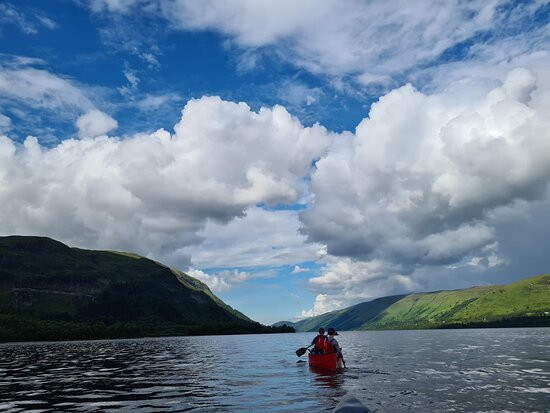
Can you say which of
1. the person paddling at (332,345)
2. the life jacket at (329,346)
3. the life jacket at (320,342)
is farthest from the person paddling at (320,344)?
the person paddling at (332,345)

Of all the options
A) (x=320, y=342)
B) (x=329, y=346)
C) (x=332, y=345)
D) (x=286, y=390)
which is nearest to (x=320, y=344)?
(x=320, y=342)

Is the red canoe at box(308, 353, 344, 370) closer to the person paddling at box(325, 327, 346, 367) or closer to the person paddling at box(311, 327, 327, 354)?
the person paddling at box(325, 327, 346, 367)

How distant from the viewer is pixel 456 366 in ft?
181

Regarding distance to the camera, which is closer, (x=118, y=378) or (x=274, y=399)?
(x=274, y=399)

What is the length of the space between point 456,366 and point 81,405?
4315 centimetres

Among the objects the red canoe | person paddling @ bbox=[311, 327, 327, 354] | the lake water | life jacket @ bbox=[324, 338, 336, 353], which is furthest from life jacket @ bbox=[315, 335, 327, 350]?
the lake water

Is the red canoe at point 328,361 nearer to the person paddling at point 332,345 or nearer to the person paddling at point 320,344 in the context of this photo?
the person paddling at point 332,345

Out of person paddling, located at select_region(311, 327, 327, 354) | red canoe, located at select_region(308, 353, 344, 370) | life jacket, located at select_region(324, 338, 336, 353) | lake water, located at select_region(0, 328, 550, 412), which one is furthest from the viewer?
person paddling, located at select_region(311, 327, 327, 354)

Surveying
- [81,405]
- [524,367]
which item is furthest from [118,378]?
[524,367]

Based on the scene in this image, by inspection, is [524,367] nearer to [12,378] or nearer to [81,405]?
[81,405]

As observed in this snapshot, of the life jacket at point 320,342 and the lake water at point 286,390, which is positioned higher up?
the life jacket at point 320,342

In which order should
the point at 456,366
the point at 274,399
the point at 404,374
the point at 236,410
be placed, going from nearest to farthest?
the point at 236,410, the point at 274,399, the point at 404,374, the point at 456,366

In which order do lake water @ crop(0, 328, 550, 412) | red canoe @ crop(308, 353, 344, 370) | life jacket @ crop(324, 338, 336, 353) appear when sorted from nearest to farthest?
lake water @ crop(0, 328, 550, 412), red canoe @ crop(308, 353, 344, 370), life jacket @ crop(324, 338, 336, 353)

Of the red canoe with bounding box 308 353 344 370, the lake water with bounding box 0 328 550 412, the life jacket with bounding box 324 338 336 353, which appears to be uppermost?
the life jacket with bounding box 324 338 336 353
